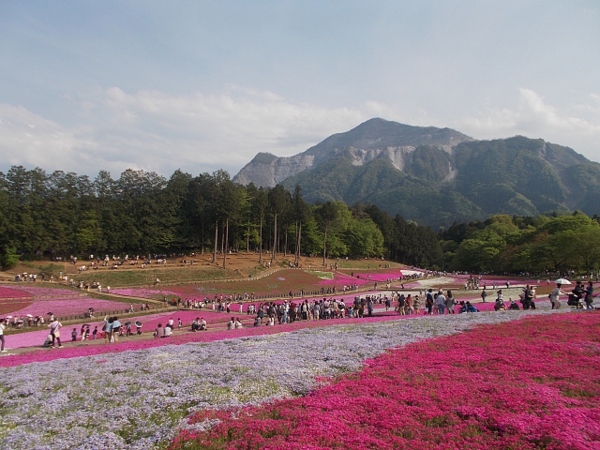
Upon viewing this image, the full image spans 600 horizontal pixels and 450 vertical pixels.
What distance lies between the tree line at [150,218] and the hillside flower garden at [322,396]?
5825 cm

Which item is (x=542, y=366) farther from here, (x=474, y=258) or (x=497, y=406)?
(x=474, y=258)

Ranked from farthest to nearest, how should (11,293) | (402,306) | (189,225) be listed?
(189,225) < (11,293) < (402,306)

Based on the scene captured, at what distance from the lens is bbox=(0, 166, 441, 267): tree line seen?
66.9 meters

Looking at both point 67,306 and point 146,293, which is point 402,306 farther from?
point 67,306

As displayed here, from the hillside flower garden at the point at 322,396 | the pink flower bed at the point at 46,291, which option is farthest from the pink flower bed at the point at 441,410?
the pink flower bed at the point at 46,291

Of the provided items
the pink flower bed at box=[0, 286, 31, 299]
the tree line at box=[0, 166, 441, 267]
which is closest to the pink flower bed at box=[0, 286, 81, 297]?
the pink flower bed at box=[0, 286, 31, 299]

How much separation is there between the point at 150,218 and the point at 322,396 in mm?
76977

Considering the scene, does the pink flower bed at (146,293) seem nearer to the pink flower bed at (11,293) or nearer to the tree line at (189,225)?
the pink flower bed at (11,293)

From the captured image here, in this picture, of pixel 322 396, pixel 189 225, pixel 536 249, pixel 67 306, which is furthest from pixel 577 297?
pixel 189 225

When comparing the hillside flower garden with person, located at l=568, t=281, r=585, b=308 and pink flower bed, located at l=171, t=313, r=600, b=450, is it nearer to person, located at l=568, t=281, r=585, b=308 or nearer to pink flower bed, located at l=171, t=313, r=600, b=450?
pink flower bed, located at l=171, t=313, r=600, b=450

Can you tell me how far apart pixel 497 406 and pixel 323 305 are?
2255 cm

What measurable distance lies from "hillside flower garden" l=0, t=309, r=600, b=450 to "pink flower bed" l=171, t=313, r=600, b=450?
35mm

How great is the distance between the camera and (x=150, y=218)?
80312 millimetres

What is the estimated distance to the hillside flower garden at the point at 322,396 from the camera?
8.29 metres
